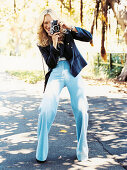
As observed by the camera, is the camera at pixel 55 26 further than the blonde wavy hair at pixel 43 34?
No

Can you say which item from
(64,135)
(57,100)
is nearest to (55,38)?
(57,100)

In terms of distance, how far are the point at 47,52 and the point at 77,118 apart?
0.97 m

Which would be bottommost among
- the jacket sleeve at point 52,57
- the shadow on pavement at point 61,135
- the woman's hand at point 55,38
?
the shadow on pavement at point 61,135

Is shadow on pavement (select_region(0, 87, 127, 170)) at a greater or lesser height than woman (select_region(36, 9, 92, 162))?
lesser

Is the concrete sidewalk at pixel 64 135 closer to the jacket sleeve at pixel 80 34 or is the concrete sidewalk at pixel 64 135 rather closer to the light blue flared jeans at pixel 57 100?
the light blue flared jeans at pixel 57 100

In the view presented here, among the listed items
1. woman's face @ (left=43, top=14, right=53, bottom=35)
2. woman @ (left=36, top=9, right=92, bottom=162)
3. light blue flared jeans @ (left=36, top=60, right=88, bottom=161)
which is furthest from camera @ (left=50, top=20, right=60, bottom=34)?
light blue flared jeans @ (left=36, top=60, right=88, bottom=161)

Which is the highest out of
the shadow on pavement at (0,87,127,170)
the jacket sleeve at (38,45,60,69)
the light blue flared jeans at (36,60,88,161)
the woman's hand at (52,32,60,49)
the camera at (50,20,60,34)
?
the camera at (50,20,60,34)

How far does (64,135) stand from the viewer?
5.29 m

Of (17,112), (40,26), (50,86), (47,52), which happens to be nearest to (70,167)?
(50,86)

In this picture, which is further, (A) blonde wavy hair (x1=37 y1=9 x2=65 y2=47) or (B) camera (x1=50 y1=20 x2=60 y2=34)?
(A) blonde wavy hair (x1=37 y1=9 x2=65 y2=47)

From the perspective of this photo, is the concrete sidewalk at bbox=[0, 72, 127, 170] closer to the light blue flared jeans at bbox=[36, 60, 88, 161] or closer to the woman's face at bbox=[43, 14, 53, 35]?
the light blue flared jeans at bbox=[36, 60, 88, 161]

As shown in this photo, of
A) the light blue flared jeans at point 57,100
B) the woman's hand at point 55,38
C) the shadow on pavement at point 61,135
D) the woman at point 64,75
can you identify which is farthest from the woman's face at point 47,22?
the shadow on pavement at point 61,135

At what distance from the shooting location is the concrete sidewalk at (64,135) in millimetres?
3984

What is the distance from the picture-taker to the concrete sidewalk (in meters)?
3.98
